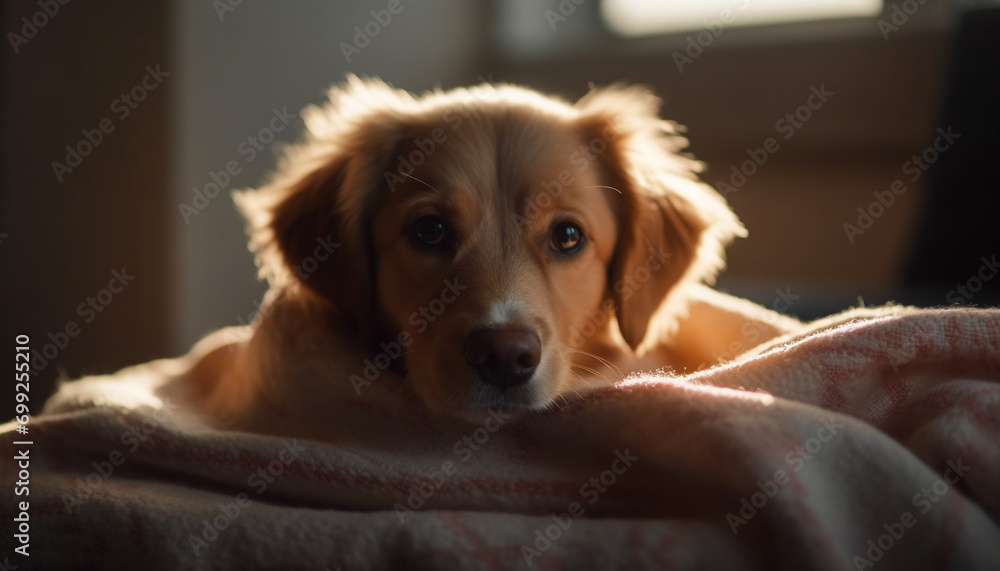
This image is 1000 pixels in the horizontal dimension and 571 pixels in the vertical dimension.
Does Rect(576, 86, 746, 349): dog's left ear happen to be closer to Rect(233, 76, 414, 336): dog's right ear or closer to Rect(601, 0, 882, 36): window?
Rect(233, 76, 414, 336): dog's right ear

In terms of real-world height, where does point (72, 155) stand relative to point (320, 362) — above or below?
above

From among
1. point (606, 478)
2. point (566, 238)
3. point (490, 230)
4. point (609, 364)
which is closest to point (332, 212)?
point (490, 230)

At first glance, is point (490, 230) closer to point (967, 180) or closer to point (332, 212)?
point (332, 212)

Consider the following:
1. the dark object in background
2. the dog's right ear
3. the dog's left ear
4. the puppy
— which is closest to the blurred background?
the dark object in background

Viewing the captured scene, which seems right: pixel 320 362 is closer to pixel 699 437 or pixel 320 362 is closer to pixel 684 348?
pixel 699 437

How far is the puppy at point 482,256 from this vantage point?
1.55 meters

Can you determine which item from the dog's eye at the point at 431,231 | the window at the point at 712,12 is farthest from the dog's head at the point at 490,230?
the window at the point at 712,12

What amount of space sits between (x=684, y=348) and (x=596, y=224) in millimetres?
517

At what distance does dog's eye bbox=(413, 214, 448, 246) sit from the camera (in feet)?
5.85

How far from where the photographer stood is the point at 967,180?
116 inches

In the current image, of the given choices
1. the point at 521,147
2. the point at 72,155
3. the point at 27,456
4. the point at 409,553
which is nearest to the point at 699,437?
the point at 409,553

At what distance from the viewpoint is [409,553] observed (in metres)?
1.01

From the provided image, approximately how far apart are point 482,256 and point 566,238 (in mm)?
244

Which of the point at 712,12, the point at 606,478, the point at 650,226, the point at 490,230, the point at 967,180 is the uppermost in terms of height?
the point at 712,12
